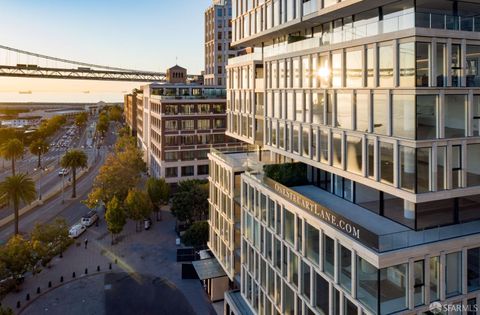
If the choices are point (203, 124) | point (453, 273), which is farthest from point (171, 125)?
point (453, 273)

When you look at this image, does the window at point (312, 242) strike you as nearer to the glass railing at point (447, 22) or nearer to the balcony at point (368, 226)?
the balcony at point (368, 226)

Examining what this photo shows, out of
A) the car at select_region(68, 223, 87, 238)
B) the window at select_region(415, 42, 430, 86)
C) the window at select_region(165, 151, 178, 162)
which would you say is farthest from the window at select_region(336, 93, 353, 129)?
the window at select_region(165, 151, 178, 162)

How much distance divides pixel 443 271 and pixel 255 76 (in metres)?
24.7

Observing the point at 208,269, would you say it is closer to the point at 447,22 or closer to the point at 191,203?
the point at 191,203

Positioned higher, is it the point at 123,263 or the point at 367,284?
the point at 367,284

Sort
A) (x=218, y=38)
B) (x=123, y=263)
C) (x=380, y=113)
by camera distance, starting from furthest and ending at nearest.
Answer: (x=218, y=38) < (x=123, y=263) < (x=380, y=113)

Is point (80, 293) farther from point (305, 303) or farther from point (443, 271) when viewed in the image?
point (443, 271)

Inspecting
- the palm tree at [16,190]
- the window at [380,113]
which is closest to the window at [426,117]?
the window at [380,113]

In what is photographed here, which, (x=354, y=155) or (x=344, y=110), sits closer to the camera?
(x=354, y=155)

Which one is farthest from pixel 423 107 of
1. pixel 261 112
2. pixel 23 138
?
pixel 23 138

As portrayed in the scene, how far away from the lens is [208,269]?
1795 inches

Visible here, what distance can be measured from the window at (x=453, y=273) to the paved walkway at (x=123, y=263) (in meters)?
25.8

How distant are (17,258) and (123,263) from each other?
14.1 metres

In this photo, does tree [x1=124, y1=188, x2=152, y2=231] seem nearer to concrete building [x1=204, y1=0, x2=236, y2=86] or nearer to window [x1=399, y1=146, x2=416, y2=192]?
window [x1=399, y1=146, x2=416, y2=192]
